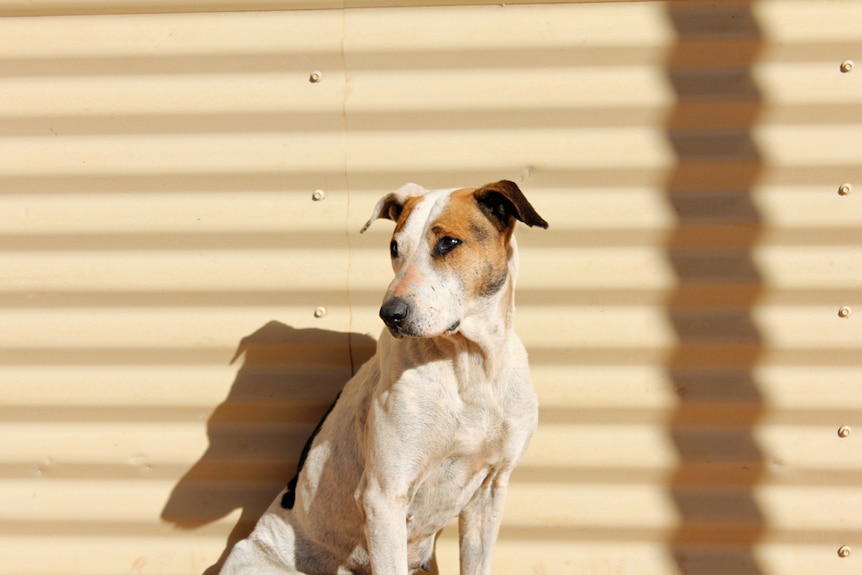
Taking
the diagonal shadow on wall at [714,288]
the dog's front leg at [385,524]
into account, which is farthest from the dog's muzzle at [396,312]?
the diagonal shadow on wall at [714,288]

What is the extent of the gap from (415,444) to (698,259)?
162 centimetres

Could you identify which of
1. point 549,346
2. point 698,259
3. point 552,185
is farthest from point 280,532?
point 698,259

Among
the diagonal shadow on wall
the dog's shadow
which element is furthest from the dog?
the diagonal shadow on wall

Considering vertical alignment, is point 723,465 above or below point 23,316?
below

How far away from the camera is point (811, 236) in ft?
13.2

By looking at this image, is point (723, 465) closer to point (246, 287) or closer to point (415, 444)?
point (415, 444)

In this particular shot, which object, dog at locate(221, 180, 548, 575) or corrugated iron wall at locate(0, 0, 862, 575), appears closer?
dog at locate(221, 180, 548, 575)

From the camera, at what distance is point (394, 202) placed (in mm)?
3539

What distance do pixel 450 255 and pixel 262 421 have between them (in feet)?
5.20

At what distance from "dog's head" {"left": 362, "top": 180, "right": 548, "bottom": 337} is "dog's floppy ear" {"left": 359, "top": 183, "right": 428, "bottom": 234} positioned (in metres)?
0.18

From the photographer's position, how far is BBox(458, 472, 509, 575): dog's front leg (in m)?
Result: 3.68

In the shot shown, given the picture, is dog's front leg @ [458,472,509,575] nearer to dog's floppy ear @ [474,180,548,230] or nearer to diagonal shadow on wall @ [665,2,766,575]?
diagonal shadow on wall @ [665,2,766,575]

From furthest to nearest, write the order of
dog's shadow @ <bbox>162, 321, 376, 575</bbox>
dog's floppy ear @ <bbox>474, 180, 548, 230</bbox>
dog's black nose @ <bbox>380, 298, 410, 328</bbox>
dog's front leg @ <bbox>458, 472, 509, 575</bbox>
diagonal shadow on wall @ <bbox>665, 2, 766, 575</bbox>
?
dog's shadow @ <bbox>162, 321, 376, 575</bbox> < diagonal shadow on wall @ <bbox>665, 2, 766, 575</bbox> < dog's front leg @ <bbox>458, 472, 509, 575</bbox> < dog's floppy ear @ <bbox>474, 180, 548, 230</bbox> < dog's black nose @ <bbox>380, 298, 410, 328</bbox>

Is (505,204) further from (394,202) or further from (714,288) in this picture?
(714,288)
